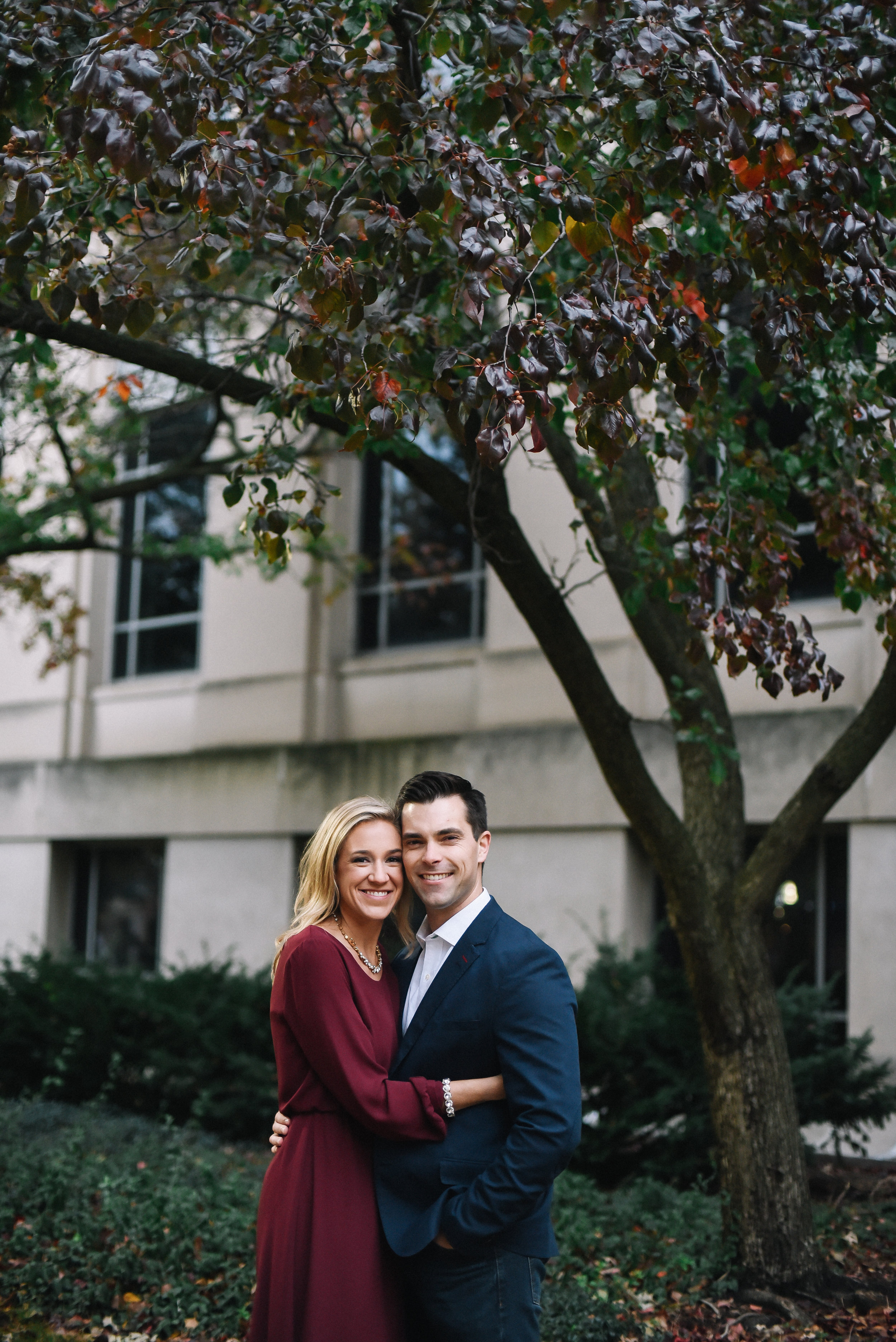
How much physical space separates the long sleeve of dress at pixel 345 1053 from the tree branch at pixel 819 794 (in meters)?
3.24

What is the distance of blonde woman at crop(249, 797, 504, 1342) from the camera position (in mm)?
3617

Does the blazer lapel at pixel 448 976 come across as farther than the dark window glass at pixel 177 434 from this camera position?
No

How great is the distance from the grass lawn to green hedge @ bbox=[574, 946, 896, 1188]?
1.35 feet

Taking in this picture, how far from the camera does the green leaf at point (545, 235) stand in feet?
14.2

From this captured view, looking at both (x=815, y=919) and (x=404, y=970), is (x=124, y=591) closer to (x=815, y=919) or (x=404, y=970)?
(x=815, y=919)

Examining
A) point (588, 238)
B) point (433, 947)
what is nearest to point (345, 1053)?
point (433, 947)

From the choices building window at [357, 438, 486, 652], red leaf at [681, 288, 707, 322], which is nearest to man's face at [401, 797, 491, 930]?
red leaf at [681, 288, 707, 322]

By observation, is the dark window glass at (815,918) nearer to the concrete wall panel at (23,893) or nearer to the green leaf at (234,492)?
the green leaf at (234,492)

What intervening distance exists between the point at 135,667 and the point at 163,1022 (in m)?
6.18

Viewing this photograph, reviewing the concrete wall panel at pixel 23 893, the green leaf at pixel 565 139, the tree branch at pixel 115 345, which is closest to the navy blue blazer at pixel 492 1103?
the green leaf at pixel 565 139

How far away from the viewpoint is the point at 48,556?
1591 centimetres

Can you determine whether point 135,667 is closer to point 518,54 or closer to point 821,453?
point 821,453

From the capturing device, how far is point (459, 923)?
383cm

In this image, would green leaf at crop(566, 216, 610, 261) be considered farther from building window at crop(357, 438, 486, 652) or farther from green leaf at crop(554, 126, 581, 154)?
building window at crop(357, 438, 486, 652)
